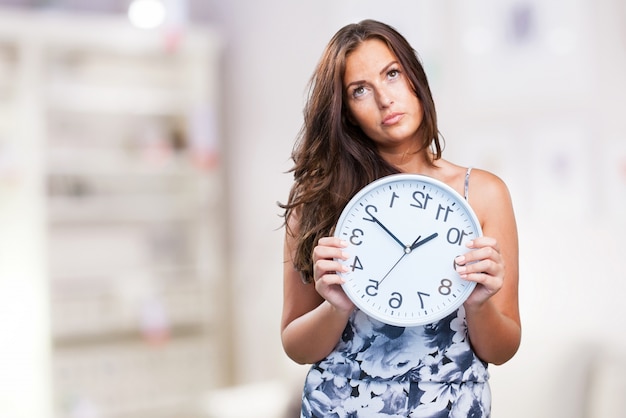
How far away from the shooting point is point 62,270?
3.30 metres

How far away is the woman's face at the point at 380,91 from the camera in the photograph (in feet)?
2.20

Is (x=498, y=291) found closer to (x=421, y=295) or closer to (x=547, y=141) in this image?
(x=421, y=295)

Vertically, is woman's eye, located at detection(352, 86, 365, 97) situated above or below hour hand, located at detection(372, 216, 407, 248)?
above

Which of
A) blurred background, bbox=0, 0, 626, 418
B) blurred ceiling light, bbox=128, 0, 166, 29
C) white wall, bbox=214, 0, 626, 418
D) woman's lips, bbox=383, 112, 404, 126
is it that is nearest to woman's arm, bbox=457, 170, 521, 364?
woman's lips, bbox=383, 112, 404, 126

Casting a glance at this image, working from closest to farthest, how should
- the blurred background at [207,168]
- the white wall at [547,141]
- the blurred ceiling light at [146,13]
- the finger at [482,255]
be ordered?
1. the finger at [482,255]
2. the white wall at [547,141]
3. the blurred background at [207,168]
4. the blurred ceiling light at [146,13]

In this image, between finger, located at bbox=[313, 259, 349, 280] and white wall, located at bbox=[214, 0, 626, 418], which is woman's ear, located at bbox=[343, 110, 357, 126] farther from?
white wall, located at bbox=[214, 0, 626, 418]

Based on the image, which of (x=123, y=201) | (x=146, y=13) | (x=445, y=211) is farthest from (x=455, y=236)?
(x=123, y=201)

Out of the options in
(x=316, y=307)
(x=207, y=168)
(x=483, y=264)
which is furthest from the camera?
(x=207, y=168)

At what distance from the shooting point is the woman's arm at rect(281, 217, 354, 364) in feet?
2.17

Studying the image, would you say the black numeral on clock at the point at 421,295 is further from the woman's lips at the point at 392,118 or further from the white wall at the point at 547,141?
the white wall at the point at 547,141

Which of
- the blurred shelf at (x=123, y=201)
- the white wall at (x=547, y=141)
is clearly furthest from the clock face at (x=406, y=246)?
the blurred shelf at (x=123, y=201)

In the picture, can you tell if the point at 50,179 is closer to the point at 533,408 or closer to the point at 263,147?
the point at 263,147

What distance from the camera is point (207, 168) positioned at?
11.1 ft

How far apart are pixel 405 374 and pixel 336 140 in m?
0.24
